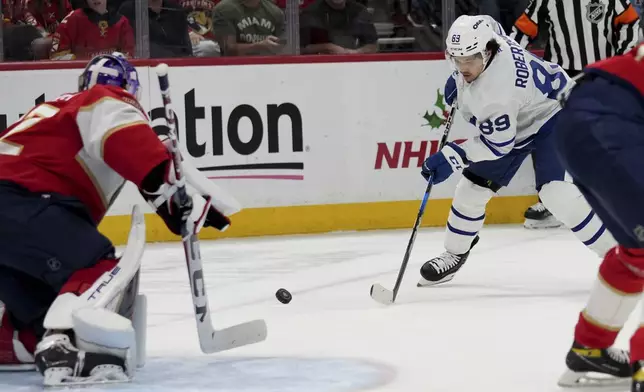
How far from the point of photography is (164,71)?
2859 millimetres

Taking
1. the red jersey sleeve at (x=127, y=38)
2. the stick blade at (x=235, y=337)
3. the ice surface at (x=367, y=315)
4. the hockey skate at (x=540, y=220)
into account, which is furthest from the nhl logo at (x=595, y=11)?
the stick blade at (x=235, y=337)

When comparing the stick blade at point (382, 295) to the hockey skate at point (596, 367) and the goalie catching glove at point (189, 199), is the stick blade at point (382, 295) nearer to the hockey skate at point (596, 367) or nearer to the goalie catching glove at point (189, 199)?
the goalie catching glove at point (189, 199)

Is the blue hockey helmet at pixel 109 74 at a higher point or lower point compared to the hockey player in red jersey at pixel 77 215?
higher

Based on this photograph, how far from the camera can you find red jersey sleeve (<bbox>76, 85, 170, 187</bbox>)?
2.90 metres

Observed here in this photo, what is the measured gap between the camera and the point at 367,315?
3.93 meters

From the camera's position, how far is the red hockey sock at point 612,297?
2.70 meters

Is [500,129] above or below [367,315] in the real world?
above

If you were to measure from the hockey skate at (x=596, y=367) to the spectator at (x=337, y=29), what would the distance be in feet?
10.9

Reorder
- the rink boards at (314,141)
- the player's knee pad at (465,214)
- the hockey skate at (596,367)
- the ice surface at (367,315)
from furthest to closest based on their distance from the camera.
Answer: the rink boards at (314,141)
the player's knee pad at (465,214)
the ice surface at (367,315)
the hockey skate at (596,367)

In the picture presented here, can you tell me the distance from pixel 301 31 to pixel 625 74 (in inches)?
139

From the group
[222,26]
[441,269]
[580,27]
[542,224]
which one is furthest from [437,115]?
[441,269]

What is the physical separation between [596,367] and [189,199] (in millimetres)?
1053

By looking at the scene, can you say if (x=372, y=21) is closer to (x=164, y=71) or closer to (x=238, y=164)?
(x=238, y=164)

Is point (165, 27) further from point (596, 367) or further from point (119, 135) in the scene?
point (596, 367)
